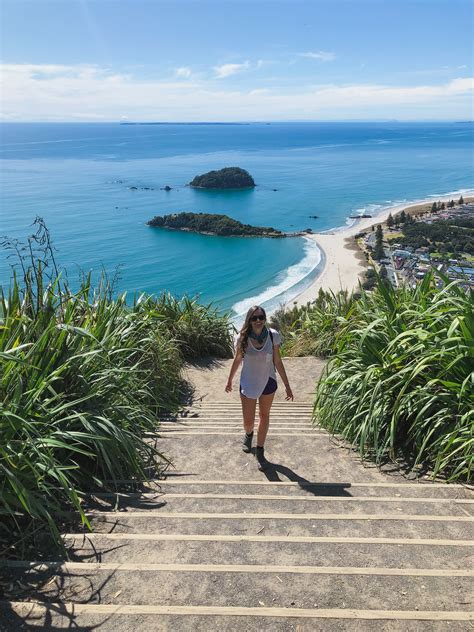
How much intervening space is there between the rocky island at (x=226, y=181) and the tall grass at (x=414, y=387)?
89.4 m

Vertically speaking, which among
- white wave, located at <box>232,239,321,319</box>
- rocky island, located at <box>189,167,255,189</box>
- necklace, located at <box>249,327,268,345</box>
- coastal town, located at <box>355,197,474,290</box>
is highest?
rocky island, located at <box>189,167,255,189</box>

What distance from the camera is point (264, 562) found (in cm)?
232

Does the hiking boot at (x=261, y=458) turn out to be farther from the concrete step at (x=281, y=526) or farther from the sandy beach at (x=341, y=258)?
the sandy beach at (x=341, y=258)

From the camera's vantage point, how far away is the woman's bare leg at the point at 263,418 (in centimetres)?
400

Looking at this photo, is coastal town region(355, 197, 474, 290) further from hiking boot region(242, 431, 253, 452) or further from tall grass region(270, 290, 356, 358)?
hiking boot region(242, 431, 253, 452)

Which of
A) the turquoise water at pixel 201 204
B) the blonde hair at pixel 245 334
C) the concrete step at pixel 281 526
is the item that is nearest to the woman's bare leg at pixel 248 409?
the blonde hair at pixel 245 334

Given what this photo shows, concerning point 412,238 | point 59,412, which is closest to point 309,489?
point 59,412

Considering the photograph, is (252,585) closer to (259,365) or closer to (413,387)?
(259,365)

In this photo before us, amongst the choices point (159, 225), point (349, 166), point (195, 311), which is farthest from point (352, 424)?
point (349, 166)

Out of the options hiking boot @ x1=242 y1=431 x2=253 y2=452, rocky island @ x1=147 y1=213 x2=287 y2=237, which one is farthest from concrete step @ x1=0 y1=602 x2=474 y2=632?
rocky island @ x1=147 y1=213 x2=287 y2=237

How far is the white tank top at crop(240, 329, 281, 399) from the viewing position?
401cm

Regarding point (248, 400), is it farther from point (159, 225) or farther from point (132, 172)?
point (132, 172)

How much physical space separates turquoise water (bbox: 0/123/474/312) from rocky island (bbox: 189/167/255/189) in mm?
2489

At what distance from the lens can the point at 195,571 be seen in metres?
2.20
